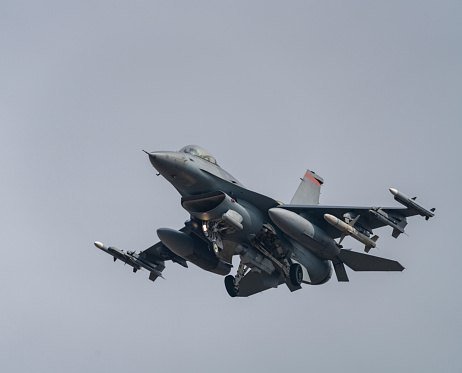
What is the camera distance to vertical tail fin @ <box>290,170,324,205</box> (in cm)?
3822

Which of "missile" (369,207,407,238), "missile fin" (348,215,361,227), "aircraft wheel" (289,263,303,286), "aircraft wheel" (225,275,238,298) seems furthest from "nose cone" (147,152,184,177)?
"missile" (369,207,407,238)

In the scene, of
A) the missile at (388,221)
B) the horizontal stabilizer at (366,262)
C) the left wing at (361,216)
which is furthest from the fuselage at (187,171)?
the horizontal stabilizer at (366,262)

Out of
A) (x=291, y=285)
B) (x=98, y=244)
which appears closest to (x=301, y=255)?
(x=291, y=285)

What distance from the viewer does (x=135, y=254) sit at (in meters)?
38.1

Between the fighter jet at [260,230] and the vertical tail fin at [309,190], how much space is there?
11.2 feet

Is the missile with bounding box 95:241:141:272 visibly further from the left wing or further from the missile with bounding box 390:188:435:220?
the missile with bounding box 390:188:435:220

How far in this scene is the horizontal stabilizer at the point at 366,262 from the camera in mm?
35531

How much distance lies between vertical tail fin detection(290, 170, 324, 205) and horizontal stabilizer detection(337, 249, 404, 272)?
142 inches

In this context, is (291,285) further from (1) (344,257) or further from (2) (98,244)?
(2) (98,244)

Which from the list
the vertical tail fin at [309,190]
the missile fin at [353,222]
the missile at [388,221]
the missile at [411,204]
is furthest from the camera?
the vertical tail fin at [309,190]

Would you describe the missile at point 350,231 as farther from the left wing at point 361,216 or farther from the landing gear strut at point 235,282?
the landing gear strut at point 235,282

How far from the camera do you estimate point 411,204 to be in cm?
3133

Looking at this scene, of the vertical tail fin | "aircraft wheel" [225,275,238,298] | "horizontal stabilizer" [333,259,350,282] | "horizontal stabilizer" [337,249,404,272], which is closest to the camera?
"aircraft wheel" [225,275,238,298]

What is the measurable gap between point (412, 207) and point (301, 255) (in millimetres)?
5954
